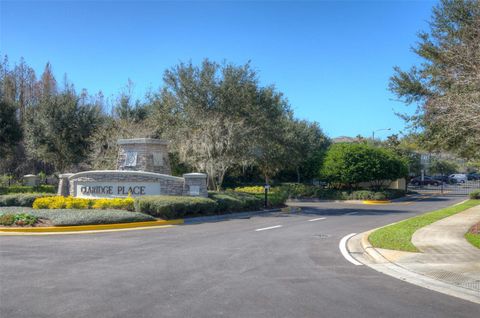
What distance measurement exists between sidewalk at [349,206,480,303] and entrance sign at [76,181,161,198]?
968cm

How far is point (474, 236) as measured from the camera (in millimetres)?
11969

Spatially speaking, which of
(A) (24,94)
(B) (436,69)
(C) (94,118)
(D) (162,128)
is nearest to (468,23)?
(B) (436,69)

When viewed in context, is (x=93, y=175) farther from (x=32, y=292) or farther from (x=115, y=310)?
(x=115, y=310)

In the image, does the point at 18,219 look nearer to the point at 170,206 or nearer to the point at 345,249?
the point at 170,206

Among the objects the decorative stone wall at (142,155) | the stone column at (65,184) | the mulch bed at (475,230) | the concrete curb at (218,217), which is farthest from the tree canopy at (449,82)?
the stone column at (65,184)

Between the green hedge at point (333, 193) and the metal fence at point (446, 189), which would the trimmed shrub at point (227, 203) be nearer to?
the green hedge at point (333, 193)

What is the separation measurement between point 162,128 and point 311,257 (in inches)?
727

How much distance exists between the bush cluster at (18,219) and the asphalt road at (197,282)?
2.19 m

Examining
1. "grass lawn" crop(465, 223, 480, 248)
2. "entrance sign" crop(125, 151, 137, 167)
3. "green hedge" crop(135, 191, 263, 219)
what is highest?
"entrance sign" crop(125, 151, 137, 167)

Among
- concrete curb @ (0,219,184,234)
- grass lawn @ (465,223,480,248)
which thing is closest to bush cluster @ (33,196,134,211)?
concrete curb @ (0,219,184,234)

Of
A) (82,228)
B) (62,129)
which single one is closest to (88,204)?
(82,228)

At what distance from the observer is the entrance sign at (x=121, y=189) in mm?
19312

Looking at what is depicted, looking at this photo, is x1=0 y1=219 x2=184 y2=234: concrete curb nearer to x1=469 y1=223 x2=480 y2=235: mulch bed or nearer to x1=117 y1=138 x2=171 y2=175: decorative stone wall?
x1=117 y1=138 x2=171 y2=175: decorative stone wall

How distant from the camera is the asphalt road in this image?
5.90 meters
